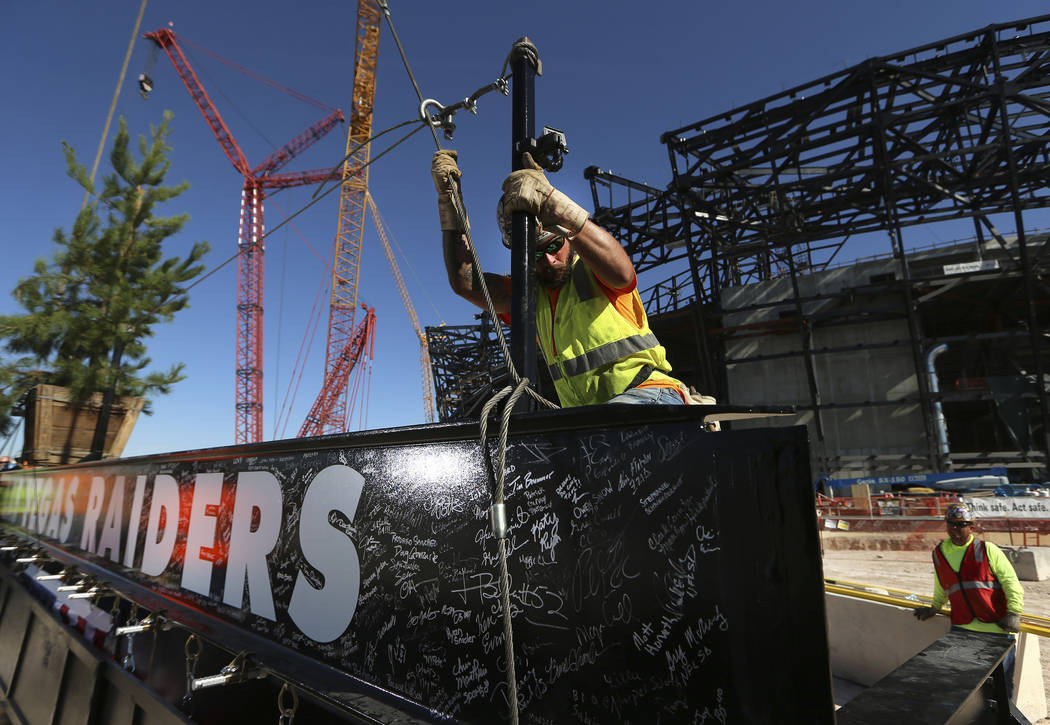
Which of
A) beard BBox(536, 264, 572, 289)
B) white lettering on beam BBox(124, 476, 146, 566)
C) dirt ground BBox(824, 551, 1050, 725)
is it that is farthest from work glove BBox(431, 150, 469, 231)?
dirt ground BBox(824, 551, 1050, 725)

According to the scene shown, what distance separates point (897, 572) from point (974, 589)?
6.53 meters

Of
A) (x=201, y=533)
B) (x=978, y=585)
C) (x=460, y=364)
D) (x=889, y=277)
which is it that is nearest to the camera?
(x=201, y=533)

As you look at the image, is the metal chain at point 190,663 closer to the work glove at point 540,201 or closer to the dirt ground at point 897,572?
the work glove at point 540,201

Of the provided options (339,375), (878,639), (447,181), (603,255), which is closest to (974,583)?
(878,639)

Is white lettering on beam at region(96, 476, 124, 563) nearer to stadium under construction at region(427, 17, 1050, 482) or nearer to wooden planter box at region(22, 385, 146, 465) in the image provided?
wooden planter box at region(22, 385, 146, 465)

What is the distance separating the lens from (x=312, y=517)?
79.4 inches

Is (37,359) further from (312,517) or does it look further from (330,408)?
(330,408)

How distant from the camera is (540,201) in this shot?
1837 millimetres

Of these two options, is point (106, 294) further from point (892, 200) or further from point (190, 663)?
point (892, 200)

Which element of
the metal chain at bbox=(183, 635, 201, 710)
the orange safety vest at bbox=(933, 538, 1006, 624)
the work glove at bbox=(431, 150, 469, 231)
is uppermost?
the work glove at bbox=(431, 150, 469, 231)

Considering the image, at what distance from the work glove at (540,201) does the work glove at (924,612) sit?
216 inches

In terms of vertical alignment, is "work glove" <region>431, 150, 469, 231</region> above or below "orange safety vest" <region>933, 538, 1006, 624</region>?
above

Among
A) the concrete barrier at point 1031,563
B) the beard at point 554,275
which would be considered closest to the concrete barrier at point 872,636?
the beard at point 554,275

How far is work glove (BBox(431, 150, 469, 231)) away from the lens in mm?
2131
